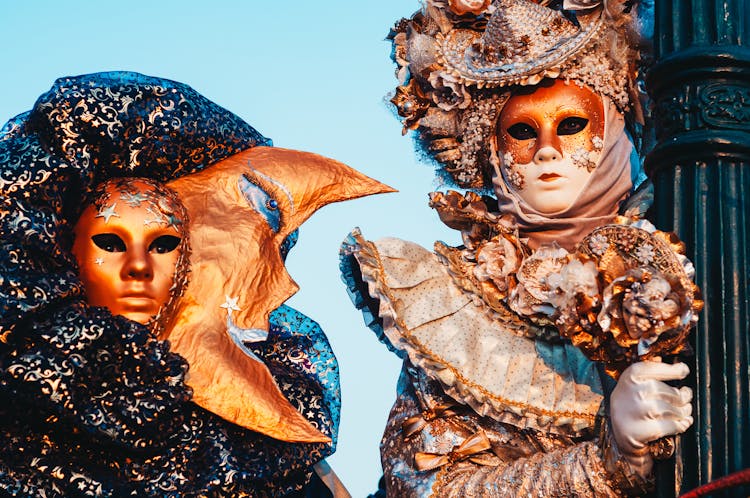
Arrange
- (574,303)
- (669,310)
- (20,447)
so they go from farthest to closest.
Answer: (20,447) < (574,303) < (669,310)

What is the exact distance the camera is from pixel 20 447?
206 inches

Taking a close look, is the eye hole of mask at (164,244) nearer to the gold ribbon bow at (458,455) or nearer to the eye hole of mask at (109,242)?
the eye hole of mask at (109,242)

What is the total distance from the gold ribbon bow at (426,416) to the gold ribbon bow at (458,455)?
0.38 feet

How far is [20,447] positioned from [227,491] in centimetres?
66

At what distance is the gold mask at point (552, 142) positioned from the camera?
561 cm

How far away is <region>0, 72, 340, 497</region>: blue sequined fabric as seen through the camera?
5.21 metres

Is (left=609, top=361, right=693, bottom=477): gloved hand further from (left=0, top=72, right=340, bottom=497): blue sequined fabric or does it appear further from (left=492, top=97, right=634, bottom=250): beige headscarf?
(left=0, top=72, right=340, bottom=497): blue sequined fabric

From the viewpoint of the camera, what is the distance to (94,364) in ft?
17.4

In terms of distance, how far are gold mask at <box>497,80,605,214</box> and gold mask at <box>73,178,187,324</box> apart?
3.87ft

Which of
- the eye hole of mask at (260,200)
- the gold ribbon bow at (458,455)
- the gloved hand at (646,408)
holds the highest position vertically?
the eye hole of mask at (260,200)

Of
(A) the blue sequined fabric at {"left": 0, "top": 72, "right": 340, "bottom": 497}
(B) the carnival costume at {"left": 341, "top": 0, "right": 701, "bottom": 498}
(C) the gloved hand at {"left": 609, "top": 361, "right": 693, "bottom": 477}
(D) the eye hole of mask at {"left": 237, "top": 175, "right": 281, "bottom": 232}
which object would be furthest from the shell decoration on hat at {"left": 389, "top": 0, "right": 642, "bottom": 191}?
(C) the gloved hand at {"left": 609, "top": 361, "right": 693, "bottom": 477}

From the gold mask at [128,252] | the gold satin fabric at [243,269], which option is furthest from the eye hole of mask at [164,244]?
the gold satin fabric at [243,269]

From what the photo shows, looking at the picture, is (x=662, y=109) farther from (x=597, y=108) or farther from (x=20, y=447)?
(x=20, y=447)

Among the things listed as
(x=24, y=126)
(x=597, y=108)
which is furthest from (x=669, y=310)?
(x=24, y=126)
